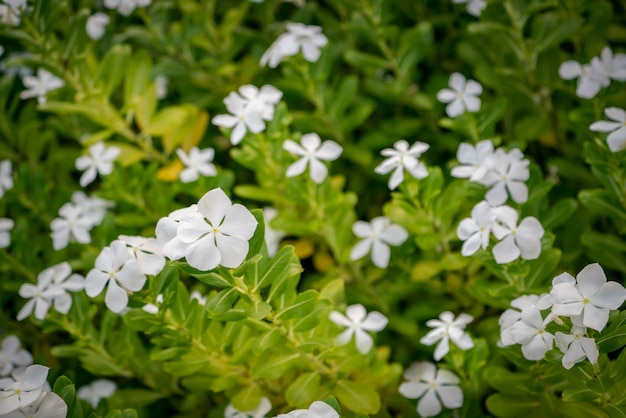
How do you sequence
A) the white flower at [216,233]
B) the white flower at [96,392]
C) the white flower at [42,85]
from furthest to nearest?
the white flower at [42,85] → the white flower at [96,392] → the white flower at [216,233]

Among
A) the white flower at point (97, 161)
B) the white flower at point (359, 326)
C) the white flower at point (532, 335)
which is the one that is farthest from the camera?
the white flower at point (97, 161)

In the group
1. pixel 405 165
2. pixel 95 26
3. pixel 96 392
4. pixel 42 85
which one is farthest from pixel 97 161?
pixel 405 165

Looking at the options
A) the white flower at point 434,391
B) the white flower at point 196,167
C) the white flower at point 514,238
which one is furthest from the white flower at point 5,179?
the white flower at point 514,238

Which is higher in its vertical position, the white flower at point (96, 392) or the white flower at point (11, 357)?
the white flower at point (11, 357)

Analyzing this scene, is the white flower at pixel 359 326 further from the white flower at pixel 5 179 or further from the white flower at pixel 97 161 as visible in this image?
the white flower at pixel 5 179

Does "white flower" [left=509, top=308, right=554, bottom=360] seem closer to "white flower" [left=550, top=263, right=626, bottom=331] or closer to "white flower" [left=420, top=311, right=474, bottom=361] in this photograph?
"white flower" [left=550, top=263, right=626, bottom=331]

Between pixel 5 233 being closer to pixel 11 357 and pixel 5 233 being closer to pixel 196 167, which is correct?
pixel 11 357

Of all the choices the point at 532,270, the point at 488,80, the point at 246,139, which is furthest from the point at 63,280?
the point at 488,80
